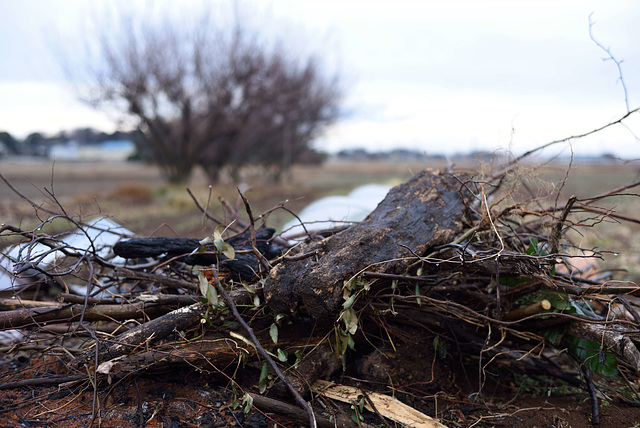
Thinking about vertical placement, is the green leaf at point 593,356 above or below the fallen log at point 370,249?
below

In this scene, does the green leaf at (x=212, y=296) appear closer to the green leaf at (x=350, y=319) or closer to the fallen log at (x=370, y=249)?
the fallen log at (x=370, y=249)

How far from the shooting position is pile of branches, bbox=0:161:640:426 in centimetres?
206

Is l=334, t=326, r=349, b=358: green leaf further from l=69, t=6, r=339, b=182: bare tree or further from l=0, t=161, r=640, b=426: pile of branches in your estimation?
l=69, t=6, r=339, b=182: bare tree

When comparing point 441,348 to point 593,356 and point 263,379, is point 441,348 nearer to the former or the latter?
point 593,356

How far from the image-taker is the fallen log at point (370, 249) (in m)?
2.03

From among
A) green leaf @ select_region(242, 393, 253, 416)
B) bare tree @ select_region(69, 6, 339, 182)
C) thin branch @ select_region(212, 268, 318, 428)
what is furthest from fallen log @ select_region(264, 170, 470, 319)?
bare tree @ select_region(69, 6, 339, 182)

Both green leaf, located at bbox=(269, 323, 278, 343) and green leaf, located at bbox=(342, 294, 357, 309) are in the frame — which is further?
green leaf, located at bbox=(269, 323, 278, 343)

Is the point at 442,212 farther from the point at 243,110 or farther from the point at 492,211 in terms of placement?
the point at 243,110

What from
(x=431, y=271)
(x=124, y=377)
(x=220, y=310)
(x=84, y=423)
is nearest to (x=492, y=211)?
(x=431, y=271)

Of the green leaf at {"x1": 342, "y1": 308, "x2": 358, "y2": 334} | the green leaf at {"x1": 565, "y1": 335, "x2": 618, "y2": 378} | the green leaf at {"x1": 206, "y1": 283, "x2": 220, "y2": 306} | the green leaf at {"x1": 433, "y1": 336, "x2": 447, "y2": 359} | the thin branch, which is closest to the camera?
the thin branch

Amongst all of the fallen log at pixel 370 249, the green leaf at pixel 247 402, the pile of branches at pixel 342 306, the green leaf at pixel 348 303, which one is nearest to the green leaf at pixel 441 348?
the pile of branches at pixel 342 306

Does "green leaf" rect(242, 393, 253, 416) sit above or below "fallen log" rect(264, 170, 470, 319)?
below

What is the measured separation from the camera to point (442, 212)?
2.59 meters

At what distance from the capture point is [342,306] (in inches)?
80.4
